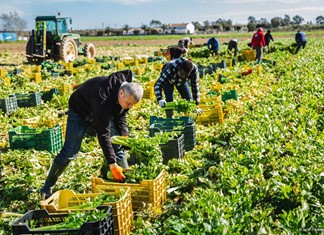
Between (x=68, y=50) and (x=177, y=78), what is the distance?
51.8ft

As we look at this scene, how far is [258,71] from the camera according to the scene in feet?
50.5

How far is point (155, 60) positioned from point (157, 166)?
61.3 feet

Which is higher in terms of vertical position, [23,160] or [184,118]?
[184,118]

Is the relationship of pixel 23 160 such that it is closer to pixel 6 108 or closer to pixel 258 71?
pixel 6 108

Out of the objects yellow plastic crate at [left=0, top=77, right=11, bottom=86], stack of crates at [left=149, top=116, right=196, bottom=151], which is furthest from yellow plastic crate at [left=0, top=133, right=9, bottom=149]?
yellow plastic crate at [left=0, top=77, right=11, bottom=86]

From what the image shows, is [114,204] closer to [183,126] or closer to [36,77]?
[183,126]

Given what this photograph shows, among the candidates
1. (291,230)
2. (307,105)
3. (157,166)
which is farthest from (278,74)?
(291,230)

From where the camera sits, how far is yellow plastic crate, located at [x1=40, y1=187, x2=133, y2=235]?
427cm

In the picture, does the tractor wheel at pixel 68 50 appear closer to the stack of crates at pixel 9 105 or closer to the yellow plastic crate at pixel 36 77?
the yellow plastic crate at pixel 36 77

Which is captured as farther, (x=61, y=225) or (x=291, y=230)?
(x=61, y=225)

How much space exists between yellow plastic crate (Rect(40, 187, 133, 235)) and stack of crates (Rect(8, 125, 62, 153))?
9.71ft

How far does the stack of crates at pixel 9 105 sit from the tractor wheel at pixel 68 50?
11.1 m

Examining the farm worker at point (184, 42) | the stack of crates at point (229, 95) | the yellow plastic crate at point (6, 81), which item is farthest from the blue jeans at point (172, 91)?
the yellow plastic crate at point (6, 81)

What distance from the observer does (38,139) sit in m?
7.51
